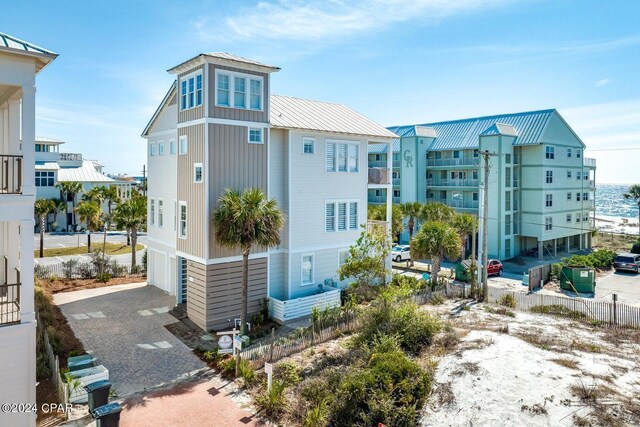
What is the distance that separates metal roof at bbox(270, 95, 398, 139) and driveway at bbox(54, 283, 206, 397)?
38.4ft

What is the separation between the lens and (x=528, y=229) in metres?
45.6

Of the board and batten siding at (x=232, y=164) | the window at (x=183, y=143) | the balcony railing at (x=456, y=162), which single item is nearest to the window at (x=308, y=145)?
the board and batten siding at (x=232, y=164)

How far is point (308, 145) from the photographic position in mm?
25047

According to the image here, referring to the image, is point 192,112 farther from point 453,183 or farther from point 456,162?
point 453,183

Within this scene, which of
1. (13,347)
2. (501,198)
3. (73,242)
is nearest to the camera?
(13,347)

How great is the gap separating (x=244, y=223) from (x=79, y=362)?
8107mm

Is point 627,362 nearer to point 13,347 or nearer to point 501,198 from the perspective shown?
point 13,347

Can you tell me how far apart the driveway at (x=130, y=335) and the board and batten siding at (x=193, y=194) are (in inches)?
157

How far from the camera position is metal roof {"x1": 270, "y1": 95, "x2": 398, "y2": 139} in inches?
969

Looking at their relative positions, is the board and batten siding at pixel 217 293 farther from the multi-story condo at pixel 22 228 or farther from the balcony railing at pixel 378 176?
the balcony railing at pixel 378 176

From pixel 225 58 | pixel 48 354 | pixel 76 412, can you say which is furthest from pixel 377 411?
pixel 225 58

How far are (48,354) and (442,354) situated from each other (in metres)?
14.2

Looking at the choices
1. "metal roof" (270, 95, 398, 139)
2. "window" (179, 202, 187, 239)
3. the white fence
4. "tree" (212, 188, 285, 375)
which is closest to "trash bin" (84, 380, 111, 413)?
"tree" (212, 188, 285, 375)

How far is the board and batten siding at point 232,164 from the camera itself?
21078 mm
